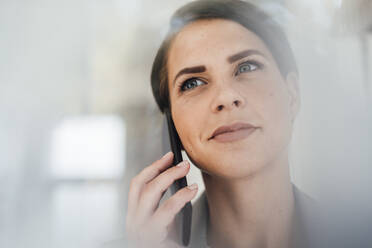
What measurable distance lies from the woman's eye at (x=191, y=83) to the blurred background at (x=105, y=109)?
0.23 feet

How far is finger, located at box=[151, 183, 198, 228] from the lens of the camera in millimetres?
546

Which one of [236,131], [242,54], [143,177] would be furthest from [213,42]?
[143,177]

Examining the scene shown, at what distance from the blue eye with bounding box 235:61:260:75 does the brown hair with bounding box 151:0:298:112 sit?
0.04 metres

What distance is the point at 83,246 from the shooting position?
1.85 ft

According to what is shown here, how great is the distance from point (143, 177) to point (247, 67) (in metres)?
0.28

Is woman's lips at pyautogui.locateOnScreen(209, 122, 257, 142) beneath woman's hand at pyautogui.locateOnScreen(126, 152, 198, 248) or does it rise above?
above

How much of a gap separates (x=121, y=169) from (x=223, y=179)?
7.6 inches

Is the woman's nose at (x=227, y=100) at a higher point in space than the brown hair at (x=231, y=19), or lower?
lower

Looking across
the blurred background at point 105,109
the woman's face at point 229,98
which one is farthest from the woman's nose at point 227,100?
the blurred background at point 105,109

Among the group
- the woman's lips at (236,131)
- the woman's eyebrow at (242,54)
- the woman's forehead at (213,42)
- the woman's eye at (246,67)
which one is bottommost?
the woman's lips at (236,131)

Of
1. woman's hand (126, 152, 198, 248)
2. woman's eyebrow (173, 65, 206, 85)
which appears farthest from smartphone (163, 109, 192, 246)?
woman's eyebrow (173, 65, 206, 85)

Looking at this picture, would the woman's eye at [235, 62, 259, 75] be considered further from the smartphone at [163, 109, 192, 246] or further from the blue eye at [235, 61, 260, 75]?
the smartphone at [163, 109, 192, 246]

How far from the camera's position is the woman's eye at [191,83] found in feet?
1.86

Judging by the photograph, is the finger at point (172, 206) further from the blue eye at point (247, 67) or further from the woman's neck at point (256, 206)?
the blue eye at point (247, 67)
